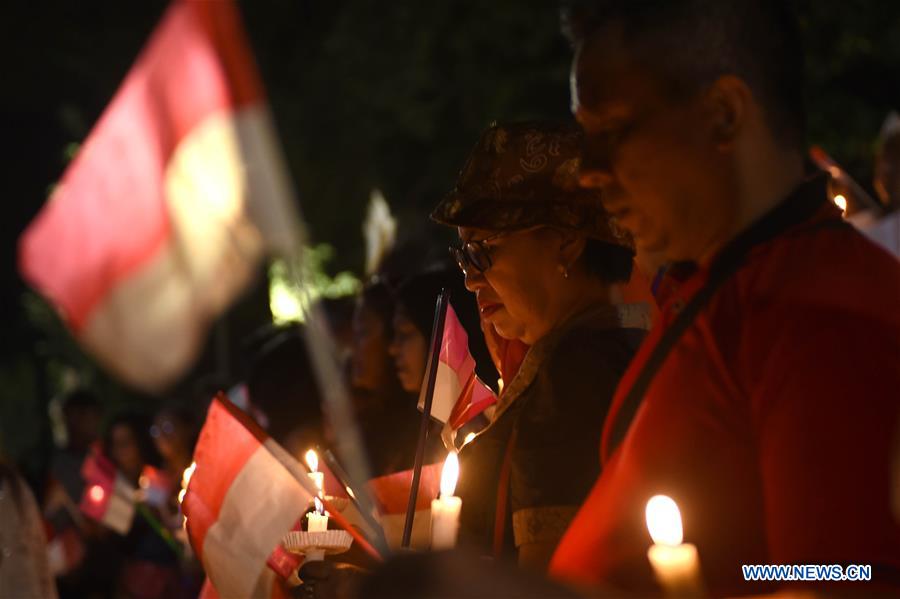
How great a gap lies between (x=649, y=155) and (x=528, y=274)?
1.07 m

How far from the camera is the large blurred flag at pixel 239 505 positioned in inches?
121

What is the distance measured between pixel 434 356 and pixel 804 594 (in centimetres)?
170

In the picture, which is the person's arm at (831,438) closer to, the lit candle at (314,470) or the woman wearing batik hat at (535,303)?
the woman wearing batik hat at (535,303)

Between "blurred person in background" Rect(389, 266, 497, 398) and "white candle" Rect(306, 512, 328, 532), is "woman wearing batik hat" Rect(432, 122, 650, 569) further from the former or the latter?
"blurred person in background" Rect(389, 266, 497, 398)

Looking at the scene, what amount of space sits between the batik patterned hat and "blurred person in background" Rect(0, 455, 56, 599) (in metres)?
1.77

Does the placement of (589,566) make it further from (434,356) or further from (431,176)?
(431,176)

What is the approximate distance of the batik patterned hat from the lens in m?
3.12

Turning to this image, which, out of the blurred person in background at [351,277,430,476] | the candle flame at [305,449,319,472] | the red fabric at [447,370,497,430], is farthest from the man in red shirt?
the blurred person in background at [351,277,430,476]

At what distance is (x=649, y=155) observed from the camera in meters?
2.13

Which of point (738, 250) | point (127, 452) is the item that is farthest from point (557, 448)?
point (127, 452)

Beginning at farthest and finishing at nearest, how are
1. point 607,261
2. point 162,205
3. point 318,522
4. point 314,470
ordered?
1. point 162,205
2. point 314,470
3. point 607,261
4. point 318,522

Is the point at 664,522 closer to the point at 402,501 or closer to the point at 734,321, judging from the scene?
the point at 734,321

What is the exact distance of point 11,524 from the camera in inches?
157

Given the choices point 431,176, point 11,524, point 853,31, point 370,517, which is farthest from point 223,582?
point 431,176
